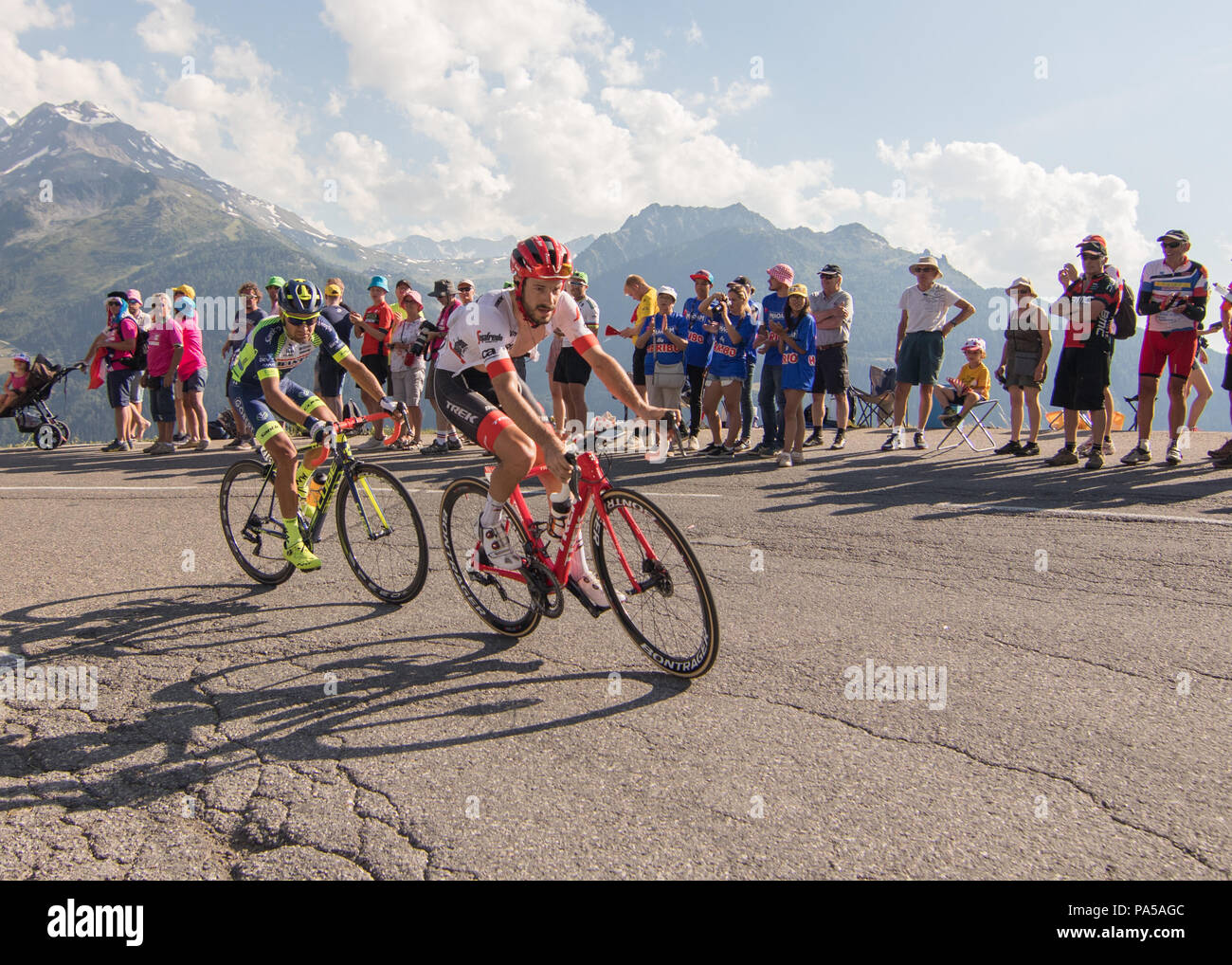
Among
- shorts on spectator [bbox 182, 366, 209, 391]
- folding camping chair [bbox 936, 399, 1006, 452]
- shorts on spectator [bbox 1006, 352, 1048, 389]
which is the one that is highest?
shorts on spectator [bbox 182, 366, 209, 391]

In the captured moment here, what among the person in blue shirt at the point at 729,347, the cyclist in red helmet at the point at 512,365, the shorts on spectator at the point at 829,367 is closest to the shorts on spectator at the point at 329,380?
the person in blue shirt at the point at 729,347

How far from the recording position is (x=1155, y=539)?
20.4 ft

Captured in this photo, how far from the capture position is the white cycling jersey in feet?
14.4

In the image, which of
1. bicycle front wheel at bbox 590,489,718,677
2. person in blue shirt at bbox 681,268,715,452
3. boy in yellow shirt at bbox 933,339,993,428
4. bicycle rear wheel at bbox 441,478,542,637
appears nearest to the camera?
bicycle front wheel at bbox 590,489,718,677

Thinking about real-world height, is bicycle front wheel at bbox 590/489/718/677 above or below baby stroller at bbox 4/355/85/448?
below

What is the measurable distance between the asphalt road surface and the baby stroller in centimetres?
1053

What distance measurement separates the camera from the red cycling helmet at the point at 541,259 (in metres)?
4.24

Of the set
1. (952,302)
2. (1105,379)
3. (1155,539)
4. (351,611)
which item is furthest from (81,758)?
(952,302)

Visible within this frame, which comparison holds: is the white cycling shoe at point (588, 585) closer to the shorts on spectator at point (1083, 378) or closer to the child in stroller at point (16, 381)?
the shorts on spectator at point (1083, 378)

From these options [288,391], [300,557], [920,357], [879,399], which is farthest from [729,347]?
[879,399]

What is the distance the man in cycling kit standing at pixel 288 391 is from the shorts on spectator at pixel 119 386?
8981 mm

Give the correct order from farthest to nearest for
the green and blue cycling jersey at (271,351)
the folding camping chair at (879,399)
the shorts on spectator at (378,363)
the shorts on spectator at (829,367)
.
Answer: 1. the folding camping chair at (879,399)
2. the shorts on spectator at (378,363)
3. the shorts on spectator at (829,367)
4. the green and blue cycling jersey at (271,351)

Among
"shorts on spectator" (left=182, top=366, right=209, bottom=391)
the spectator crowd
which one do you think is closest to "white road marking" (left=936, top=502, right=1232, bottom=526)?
the spectator crowd

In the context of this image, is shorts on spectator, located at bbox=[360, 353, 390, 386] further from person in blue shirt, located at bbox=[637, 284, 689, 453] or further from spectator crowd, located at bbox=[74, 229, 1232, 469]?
person in blue shirt, located at bbox=[637, 284, 689, 453]
